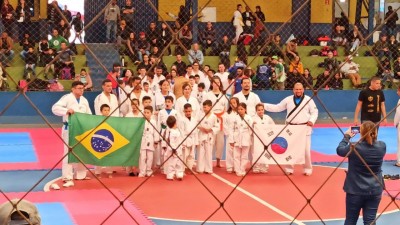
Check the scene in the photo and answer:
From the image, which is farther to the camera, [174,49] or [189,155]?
[174,49]

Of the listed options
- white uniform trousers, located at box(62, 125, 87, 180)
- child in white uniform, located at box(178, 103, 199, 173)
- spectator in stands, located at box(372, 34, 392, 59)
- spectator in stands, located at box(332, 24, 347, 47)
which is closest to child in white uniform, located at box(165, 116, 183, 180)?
child in white uniform, located at box(178, 103, 199, 173)

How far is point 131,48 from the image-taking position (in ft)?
66.0

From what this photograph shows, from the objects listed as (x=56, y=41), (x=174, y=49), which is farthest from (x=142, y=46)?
(x=56, y=41)

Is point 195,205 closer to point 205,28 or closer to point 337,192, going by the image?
point 337,192

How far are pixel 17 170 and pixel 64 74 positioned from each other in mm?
6917

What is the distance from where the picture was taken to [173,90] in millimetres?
15305

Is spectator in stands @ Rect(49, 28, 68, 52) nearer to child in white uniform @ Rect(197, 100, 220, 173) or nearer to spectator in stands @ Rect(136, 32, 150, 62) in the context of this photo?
spectator in stands @ Rect(136, 32, 150, 62)

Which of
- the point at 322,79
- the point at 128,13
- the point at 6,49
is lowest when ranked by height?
the point at 322,79

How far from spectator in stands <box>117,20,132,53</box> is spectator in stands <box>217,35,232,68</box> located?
2906mm

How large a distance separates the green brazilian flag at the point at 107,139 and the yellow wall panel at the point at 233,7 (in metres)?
11.9

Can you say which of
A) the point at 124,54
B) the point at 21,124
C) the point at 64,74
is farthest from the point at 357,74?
the point at 21,124

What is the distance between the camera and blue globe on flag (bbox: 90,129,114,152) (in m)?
10.5

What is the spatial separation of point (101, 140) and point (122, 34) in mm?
10654

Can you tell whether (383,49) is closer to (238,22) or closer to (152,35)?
(238,22)
